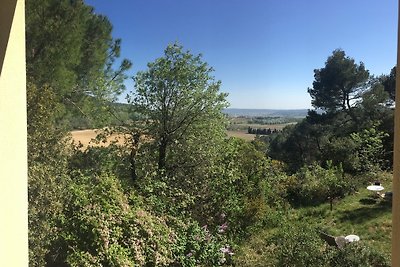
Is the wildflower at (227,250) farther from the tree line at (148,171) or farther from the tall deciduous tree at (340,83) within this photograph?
the tall deciduous tree at (340,83)

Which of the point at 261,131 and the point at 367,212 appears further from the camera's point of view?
the point at 261,131

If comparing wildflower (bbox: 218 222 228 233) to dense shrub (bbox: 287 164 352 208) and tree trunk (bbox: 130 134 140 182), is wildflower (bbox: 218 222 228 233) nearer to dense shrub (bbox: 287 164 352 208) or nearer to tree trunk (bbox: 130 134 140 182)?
tree trunk (bbox: 130 134 140 182)

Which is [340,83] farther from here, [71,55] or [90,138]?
[71,55]

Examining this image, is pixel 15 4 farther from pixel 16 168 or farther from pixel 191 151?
pixel 191 151

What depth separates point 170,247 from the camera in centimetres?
326

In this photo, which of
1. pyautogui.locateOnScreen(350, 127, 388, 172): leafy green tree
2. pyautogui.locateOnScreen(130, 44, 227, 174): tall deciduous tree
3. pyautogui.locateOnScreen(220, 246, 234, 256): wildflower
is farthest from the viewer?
pyautogui.locateOnScreen(350, 127, 388, 172): leafy green tree

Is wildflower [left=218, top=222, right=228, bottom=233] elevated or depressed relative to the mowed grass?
elevated

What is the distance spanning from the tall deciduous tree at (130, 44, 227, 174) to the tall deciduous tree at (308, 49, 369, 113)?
483cm

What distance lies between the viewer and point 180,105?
479 centimetres

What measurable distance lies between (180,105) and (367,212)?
11.4 ft

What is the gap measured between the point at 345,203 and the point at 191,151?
11.0ft

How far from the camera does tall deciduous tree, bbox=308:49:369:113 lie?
28.3ft

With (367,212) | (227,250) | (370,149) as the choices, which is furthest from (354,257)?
(370,149)

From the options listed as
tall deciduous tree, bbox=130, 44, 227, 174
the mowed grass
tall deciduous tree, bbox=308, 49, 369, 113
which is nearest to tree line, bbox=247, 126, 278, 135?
tall deciduous tree, bbox=308, 49, 369, 113
